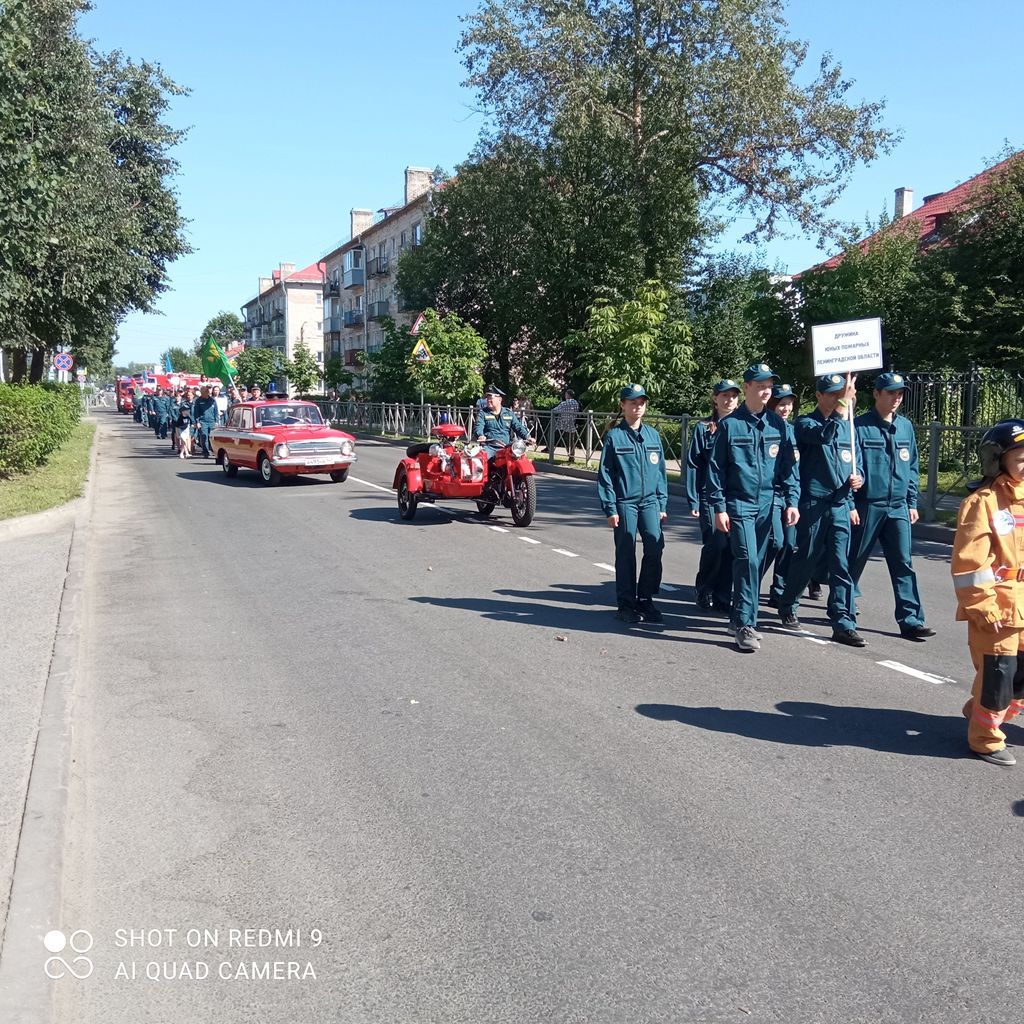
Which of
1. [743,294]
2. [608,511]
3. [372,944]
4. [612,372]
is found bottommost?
[372,944]

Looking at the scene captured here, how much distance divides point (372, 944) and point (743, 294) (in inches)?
1341

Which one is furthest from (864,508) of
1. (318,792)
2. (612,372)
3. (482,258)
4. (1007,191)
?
(482,258)

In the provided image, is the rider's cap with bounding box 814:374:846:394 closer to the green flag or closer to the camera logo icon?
the camera logo icon

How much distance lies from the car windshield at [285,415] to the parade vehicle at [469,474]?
23.2 ft

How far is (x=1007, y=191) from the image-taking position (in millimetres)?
23453

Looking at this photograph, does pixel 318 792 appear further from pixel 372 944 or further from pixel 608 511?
pixel 608 511

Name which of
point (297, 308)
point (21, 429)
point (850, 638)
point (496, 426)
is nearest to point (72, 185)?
point (21, 429)

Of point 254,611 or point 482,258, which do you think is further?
point 482,258

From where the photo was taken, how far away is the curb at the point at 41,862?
119 inches

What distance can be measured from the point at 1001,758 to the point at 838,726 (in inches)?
32.3

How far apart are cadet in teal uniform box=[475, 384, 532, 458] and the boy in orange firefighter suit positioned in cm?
962

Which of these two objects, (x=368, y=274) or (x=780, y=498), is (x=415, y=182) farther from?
(x=780, y=498)

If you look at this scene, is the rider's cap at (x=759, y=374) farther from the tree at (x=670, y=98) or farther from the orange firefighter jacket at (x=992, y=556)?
the tree at (x=670, y=98)

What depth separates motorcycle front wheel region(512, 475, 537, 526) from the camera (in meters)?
13.7
